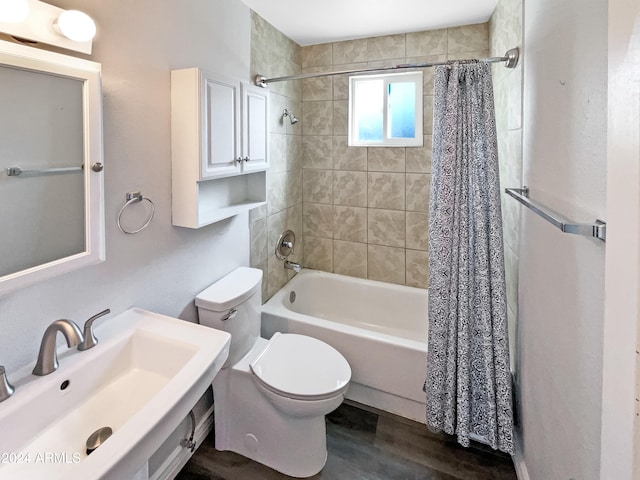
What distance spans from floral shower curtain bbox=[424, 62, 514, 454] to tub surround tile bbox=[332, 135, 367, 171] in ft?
3.64

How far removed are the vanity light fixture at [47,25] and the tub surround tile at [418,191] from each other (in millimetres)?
2111

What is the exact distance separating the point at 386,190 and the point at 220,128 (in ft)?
4.90

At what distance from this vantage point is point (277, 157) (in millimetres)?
2621

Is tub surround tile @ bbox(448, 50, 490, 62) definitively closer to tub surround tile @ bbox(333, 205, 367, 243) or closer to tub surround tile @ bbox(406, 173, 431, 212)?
tub surround tile @ bbox(406, 173, 431, 212)

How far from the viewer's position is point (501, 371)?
169 cm

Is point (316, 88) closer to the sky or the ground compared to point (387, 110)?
closer to the sky

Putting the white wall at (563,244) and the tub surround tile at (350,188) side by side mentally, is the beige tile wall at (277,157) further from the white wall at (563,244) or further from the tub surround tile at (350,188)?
Answer: the white wall at (563,244)

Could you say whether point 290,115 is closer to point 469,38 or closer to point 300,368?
point 469,38

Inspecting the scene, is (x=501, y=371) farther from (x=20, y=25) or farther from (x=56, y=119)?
(x=20, y=25)

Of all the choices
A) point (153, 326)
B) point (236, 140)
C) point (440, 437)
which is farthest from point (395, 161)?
point (153, 326)

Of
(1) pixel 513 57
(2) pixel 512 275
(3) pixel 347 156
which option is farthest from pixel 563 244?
(3) pixel 347 156

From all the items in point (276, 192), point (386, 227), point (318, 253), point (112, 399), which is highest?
point (276, 192)

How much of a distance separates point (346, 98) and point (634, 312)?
262 cm

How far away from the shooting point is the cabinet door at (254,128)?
6.15 feet
